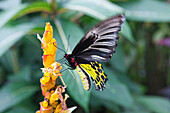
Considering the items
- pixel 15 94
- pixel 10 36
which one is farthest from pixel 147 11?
pixel 15 94

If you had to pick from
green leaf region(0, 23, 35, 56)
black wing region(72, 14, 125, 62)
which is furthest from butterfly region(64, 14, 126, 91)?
green leaf region(0, 23, 35, 56)

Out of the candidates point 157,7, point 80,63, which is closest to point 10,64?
point 157,7

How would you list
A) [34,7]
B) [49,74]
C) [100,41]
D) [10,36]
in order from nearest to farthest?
[49,74] → [100,41] → [10,36] → [34,7]

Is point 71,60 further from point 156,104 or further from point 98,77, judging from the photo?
point 156,104

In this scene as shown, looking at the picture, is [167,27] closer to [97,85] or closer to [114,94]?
[114,94]

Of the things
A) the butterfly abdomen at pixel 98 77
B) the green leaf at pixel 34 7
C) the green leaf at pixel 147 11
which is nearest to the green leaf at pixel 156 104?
the green leaf at pixel 147 11

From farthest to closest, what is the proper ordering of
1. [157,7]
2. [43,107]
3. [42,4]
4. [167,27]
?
[167,27], [157,7], [42,4], [43,107]

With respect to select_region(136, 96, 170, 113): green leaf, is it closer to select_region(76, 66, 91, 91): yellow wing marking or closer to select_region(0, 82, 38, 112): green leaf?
select_region(0, 82, 38, 112): green leaf
